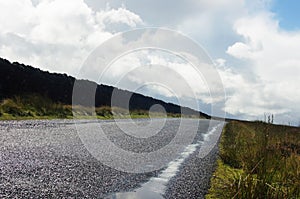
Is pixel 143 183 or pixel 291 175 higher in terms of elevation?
pixel 291 175

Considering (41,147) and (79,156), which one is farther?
(41,147)

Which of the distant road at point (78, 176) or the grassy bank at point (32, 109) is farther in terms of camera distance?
the grassy bank at point (32, 109)

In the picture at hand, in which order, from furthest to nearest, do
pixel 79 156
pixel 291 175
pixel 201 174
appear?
1. pixel 79 156
2. pixel 201 174
3. pixel 291 175

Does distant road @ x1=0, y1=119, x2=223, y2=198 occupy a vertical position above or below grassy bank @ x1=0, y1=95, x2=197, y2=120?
below

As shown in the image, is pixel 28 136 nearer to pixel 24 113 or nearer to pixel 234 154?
pixel 234 154

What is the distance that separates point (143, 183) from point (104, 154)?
375cm

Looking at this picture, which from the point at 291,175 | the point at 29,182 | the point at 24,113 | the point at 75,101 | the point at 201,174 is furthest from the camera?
the point at 75,101

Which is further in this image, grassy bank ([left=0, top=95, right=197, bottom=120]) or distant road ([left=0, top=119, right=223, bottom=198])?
grassy bank ([left=0, top=95, right=197, bottom=120])

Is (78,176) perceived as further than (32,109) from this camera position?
No

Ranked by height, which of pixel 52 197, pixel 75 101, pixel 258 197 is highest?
pixel 75 101

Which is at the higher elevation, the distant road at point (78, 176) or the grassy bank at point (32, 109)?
the grassy bank at point (32, 109)

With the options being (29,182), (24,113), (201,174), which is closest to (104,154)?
(201,174)

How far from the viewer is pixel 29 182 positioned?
24.2ft

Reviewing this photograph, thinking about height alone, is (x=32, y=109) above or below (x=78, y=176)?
above
